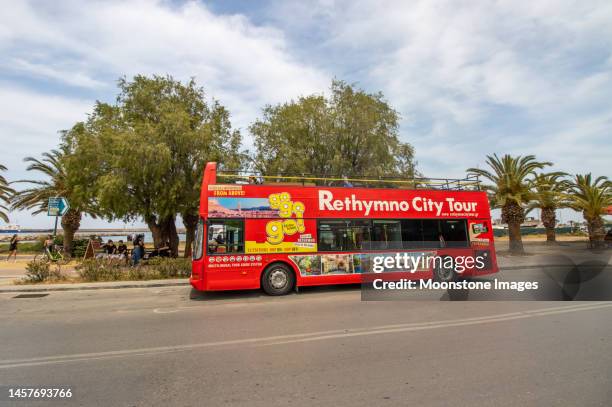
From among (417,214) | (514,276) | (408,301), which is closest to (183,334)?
(408,301)

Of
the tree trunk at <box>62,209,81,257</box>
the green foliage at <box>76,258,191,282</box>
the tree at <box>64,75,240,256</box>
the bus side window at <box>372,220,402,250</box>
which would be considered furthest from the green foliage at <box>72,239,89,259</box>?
the bus side window at <box>372,220,402,250</box>

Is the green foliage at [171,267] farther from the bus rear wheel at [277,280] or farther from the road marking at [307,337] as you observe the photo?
the road marking at [307,337]

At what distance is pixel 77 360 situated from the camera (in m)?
5.20

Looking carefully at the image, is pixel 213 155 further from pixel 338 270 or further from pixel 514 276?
pixel 514 276

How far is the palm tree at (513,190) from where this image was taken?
1006 inches

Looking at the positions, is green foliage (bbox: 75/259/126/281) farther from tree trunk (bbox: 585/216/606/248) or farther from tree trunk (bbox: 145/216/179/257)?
tree trunk (bbox: 585/216/606/248)

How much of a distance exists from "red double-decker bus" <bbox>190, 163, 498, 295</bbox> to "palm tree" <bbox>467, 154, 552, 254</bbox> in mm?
13888

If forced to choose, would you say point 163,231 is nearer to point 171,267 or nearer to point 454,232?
point 171,267

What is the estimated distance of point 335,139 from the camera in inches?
1047

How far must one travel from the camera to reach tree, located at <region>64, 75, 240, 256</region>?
62.4 ft

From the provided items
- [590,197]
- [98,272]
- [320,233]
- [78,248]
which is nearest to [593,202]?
[590,197]

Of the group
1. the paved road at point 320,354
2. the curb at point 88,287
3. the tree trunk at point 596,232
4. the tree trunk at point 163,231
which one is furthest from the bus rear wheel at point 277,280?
the tree trunk at point 596,232

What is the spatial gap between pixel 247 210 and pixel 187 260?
6280 millimetres

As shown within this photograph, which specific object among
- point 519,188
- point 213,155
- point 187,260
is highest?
point 213,155
